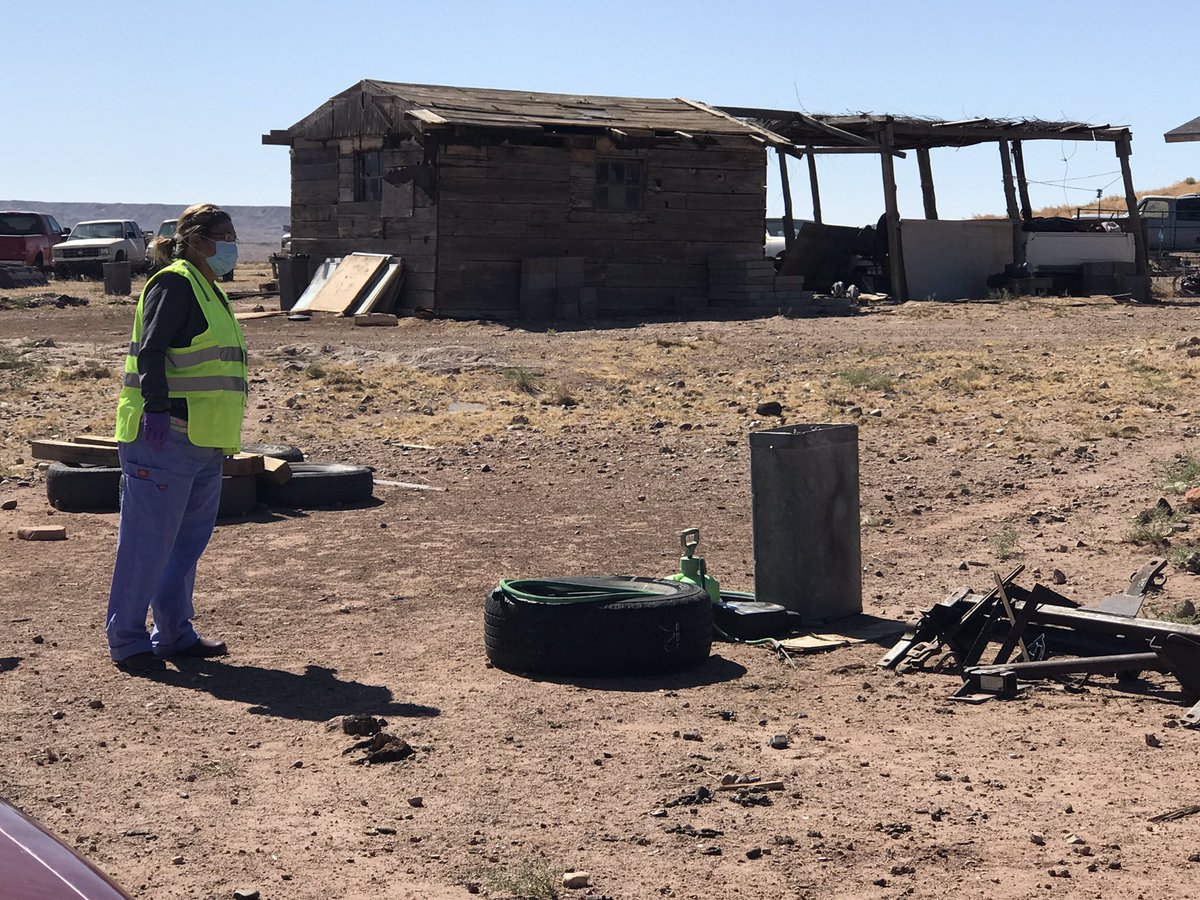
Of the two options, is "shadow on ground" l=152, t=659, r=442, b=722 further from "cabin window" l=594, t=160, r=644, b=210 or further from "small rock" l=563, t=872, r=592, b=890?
"cabin window" l=594, t=160, r=644, b=210

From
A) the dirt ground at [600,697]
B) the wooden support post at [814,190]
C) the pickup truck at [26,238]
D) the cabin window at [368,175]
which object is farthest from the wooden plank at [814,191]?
the pickup truck at [26,238]

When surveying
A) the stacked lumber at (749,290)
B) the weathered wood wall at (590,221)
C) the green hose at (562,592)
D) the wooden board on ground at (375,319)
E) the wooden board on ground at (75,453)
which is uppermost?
the weathered wood wall at (590,221)

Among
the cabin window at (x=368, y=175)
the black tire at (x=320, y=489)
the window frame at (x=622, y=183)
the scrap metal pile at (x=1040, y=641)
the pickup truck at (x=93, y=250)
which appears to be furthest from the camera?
the pickup truck at (x=93, y=250)

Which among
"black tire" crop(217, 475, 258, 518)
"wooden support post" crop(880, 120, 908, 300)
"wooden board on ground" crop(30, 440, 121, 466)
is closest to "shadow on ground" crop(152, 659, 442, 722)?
"black tire" crop(217, 475, 258, 518)

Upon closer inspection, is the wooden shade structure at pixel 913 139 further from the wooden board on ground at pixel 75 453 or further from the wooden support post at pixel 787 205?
the wooden board on ground at pixel 75 453

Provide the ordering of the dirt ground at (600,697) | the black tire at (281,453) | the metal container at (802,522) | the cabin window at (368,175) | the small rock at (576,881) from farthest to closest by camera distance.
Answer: the cabin window at (368,175), the black tire at (281,453), the metal container at (802,522), the dirt ground at (600,697), the small rock at (576,881)

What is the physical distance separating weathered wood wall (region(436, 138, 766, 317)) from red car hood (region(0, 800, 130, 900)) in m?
21.7

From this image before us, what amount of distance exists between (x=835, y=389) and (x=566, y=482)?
464cm

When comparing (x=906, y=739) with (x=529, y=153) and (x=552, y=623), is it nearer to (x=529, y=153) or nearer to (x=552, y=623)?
(x=552, y=623)

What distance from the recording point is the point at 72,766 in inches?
201

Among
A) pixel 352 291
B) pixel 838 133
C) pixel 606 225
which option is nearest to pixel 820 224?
pixel 838 133

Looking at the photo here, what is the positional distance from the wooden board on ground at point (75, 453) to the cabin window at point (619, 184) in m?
15.0

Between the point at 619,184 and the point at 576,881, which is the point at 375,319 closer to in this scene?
the point at 619,184

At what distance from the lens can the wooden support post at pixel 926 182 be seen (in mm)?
28094
